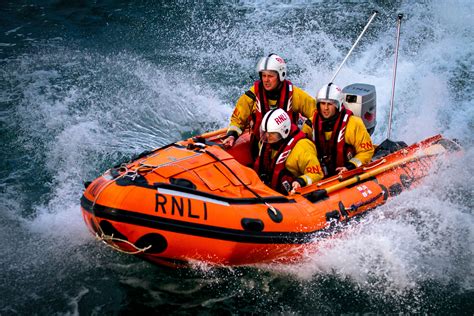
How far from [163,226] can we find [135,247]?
11.6 inches

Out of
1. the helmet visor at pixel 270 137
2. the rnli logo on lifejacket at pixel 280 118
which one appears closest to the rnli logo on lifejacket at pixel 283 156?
the helmet visor at pixel 270 137

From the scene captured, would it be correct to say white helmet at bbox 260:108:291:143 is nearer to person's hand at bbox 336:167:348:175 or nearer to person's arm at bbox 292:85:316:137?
person's hand at bbox 336:167:348:175

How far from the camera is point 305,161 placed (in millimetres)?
5535

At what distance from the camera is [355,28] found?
34.6ft

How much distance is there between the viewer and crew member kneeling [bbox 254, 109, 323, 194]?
5426mm

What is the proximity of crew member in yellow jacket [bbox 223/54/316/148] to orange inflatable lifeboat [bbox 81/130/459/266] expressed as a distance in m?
0.83

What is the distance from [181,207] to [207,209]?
0.70ft

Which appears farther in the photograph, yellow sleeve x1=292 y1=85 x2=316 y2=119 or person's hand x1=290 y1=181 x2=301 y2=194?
yellow sleeve x1=292 y1=85 x2=316 y2=119

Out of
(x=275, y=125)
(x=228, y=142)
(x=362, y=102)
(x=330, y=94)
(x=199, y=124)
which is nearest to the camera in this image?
(x=275, y=125)

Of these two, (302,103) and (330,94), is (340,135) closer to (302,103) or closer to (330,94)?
(330,94)

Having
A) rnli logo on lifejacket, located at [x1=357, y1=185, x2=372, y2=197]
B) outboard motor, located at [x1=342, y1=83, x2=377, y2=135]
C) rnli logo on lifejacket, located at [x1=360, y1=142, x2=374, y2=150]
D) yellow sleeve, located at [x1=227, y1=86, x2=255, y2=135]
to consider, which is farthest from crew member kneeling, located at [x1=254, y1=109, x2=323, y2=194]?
outboard motor, located at [x1=342, y1=83, x2=377, y2=135]

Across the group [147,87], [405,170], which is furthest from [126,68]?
[405,170]

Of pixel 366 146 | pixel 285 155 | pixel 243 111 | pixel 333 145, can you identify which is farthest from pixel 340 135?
pixel 243 111

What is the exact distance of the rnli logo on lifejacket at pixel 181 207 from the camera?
15.6ft
